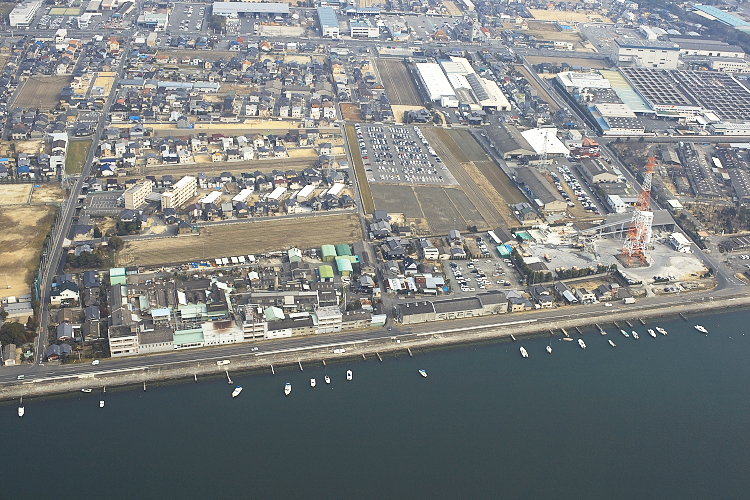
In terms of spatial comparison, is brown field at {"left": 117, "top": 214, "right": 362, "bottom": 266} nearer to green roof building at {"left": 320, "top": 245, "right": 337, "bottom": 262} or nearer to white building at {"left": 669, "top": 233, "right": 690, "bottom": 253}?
green roof building at {"left": 320, "top": 245, "right": 337, "bottom": 262}

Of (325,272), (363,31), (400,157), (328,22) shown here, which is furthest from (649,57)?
(325,272)

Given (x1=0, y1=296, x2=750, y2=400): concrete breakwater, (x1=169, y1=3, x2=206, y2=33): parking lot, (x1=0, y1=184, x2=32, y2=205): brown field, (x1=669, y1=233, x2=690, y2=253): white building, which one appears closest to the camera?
(x1=0, y1=296, x2=750, y2=400): concrete breakwater

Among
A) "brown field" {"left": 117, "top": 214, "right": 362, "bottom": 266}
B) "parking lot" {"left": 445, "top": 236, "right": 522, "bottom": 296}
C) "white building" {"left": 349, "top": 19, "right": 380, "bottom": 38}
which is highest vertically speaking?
"parking lot" {"left": 445, "top": 236, "right": 522, "bottom": 296}

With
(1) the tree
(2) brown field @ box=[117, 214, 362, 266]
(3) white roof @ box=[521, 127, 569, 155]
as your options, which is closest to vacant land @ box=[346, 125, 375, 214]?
(2) brown field @ box=[117, 214, 362, 266]

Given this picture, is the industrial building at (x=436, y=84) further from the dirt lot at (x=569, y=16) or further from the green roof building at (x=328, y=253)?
the dirt lot at (x=569, y=16)

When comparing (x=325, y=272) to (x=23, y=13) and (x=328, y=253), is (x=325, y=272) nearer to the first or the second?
(x=328, y=253)

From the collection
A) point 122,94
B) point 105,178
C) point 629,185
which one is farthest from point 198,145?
point 629,185
